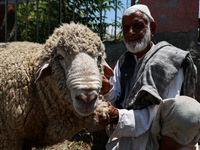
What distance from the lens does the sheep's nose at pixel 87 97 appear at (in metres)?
1.87

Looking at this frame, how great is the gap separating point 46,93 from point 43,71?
25 centimetres

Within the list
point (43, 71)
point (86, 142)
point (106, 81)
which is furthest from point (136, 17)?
point (86, 142)

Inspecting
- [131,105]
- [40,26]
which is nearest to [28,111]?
[131,105]

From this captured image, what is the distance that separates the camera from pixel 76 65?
78.8 inches

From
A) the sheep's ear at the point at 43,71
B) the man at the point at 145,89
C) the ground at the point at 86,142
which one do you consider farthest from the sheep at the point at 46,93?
the ground at the point at 86,142

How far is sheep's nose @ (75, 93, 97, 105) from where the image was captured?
187 centimetres

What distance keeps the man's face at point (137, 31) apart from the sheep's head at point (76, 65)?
0.65m

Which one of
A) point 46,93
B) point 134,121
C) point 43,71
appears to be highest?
point 43,71

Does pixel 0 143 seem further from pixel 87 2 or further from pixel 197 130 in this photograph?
pixel 87 2

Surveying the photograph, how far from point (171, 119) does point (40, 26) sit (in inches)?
153

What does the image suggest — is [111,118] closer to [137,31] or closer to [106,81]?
[106,81]

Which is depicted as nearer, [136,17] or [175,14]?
[136,17]

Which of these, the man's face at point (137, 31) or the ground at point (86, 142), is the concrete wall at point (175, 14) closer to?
the man's face at point (137, 31)

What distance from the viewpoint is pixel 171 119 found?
2.22 meters
